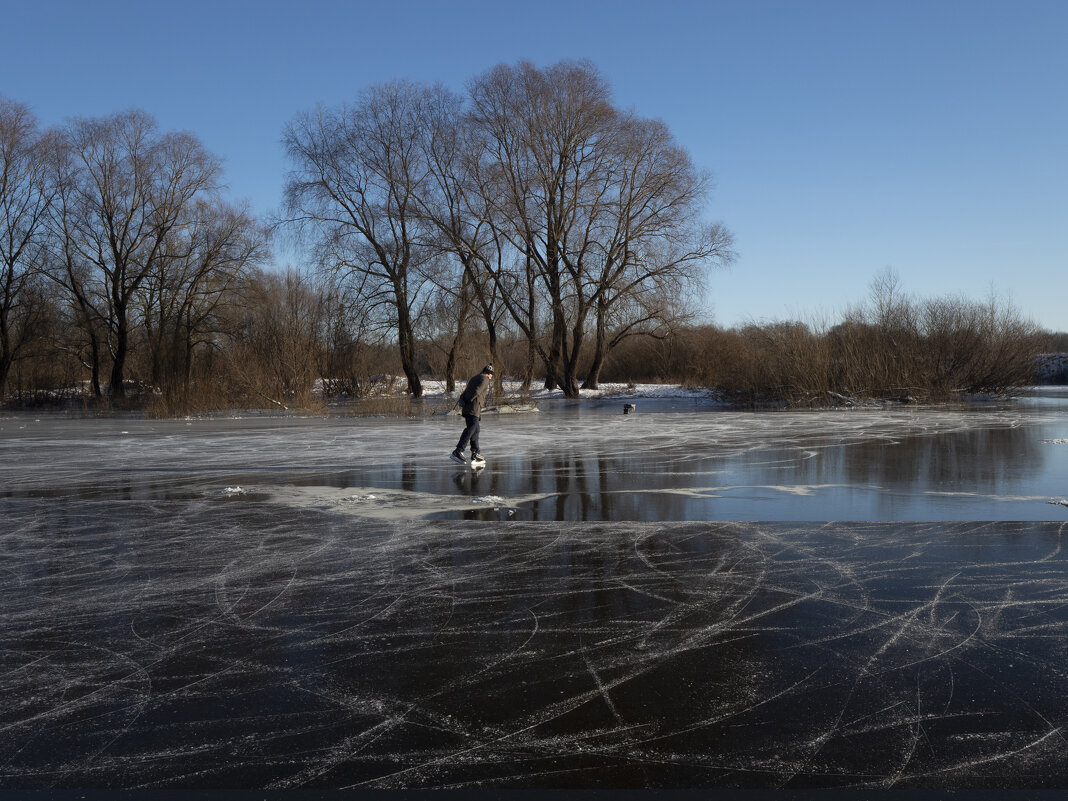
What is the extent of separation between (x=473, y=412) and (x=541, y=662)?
29.5 feet

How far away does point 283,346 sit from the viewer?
2945 centimetres

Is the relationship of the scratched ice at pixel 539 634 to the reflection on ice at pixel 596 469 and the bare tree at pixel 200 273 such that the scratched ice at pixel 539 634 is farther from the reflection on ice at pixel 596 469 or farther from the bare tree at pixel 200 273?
the bare tree at pixel 200 273

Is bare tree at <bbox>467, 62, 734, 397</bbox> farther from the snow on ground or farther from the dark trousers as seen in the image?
the dark trousers

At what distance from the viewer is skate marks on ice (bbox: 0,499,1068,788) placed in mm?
3332

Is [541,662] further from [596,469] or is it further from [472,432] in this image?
[472,432]

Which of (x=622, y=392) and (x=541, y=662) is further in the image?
(x=622, y=392)

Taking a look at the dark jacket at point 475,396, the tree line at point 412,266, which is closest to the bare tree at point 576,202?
the tree line at point 412,266

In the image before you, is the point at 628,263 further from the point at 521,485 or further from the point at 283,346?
→ the point at 521,485

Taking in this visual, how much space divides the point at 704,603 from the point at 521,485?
18.6 feet

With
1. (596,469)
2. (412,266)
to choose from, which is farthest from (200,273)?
(596,469)

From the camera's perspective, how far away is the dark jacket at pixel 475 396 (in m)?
13.3

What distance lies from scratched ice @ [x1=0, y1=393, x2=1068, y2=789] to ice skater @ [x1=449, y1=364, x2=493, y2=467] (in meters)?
2.00

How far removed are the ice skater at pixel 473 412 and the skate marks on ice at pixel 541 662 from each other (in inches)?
219

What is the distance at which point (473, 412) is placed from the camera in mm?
13273
